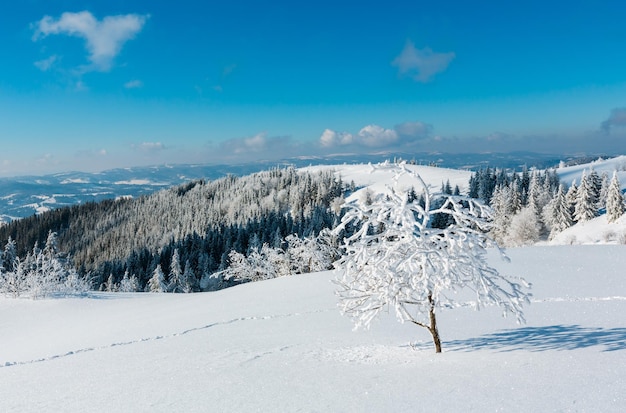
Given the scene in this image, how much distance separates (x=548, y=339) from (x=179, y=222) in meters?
165

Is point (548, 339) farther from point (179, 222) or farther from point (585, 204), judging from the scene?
point (179, 222)

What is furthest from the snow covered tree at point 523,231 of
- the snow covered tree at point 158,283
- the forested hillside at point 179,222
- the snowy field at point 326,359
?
the snow covered tree at point 158,283

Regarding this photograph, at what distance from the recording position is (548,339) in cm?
1156

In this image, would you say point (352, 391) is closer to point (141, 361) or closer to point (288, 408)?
point (288, 408)

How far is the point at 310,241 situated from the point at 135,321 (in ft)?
115

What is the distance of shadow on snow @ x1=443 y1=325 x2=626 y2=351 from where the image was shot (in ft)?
34.7

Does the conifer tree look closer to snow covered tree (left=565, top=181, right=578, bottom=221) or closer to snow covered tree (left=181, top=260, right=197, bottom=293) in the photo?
snow covered tree (left=565, top=181, right=578, bottom=221)

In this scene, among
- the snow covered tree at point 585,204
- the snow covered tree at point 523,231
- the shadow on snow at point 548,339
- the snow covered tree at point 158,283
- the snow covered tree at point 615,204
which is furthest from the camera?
the snow covered tree at point 523,231

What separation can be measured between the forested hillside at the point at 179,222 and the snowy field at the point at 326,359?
8032 centimetres

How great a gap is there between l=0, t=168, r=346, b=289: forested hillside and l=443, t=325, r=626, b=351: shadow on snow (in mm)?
88420

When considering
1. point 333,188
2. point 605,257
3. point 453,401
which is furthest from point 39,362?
point 333,188

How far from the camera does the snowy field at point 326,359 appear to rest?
7906 millimetres

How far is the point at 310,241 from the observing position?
55938mm

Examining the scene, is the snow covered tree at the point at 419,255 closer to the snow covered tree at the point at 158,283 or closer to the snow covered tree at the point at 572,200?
the snow covered tree at the point at 158,283
